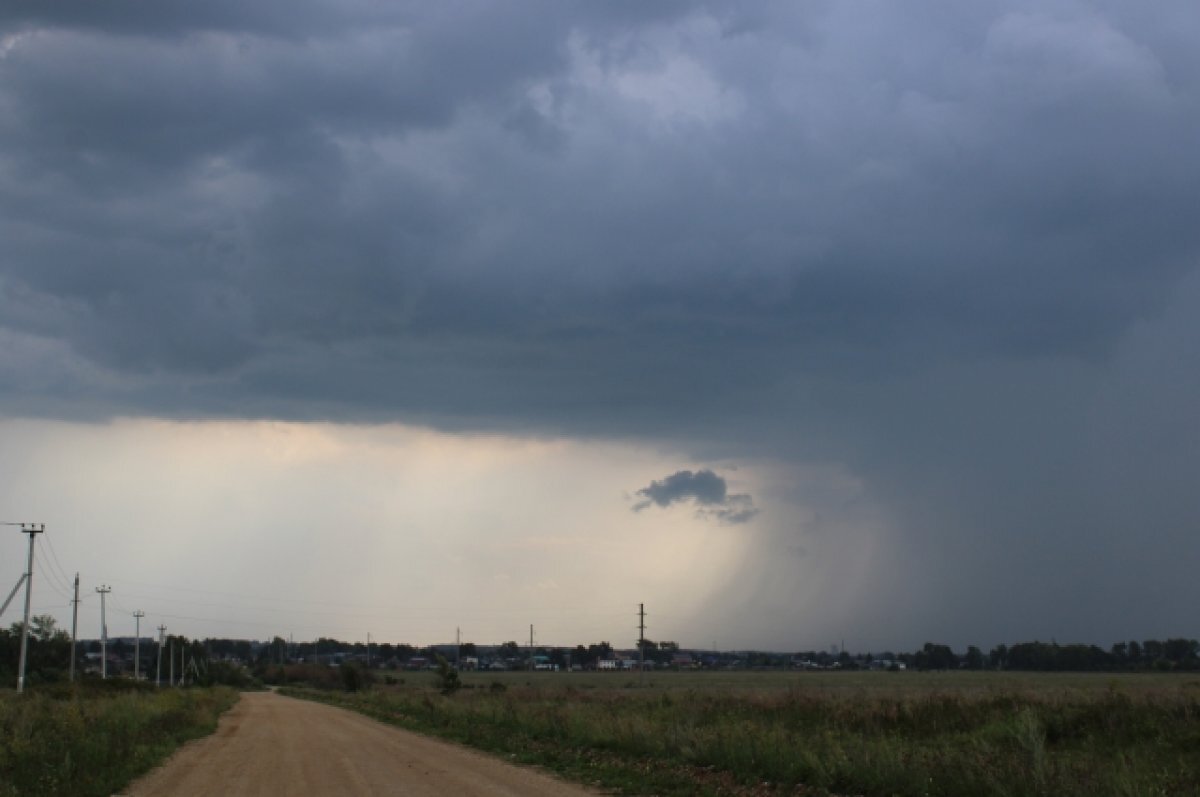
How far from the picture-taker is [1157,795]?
13469 mm

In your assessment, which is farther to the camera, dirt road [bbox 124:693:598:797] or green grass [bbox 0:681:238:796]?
green grass [bbox 0:681:238:796]

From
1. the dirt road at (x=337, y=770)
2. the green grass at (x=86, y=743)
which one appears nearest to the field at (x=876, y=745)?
the dirt road at (x=337, y=770)

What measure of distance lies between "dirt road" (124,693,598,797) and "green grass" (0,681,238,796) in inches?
27.5

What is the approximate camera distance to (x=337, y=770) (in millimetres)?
22688

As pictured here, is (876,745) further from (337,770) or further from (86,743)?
(86,743)

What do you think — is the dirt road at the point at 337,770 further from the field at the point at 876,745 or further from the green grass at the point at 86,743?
the field at the point at 876,745

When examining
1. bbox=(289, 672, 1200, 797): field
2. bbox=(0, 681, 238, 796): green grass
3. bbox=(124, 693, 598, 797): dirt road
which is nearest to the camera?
bbox=(289, 672, 1200, 797): field

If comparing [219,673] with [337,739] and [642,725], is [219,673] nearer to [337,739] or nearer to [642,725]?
[337,739]

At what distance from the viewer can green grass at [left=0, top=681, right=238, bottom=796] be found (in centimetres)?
2008

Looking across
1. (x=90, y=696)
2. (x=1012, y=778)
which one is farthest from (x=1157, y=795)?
(x=90, y=696)

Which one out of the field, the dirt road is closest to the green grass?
the dirt road

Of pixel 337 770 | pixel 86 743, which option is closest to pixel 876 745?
pixel 337 770

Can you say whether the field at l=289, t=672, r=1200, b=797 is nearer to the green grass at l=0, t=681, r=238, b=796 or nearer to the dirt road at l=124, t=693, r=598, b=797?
the dirt road at l=124, t=693, r=598, b=797

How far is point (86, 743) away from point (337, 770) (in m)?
8.39
